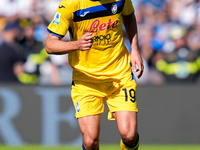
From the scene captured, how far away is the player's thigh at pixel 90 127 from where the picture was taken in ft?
14.9

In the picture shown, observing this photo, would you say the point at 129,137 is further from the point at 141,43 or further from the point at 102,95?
the point at 141,43

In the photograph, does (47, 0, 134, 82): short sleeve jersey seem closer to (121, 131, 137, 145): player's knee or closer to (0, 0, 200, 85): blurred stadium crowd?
(121, 131, 137, 145): player's knee

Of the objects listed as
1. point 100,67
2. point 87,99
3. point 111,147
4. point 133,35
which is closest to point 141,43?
point 111,147

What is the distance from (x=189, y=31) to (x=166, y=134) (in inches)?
98.2

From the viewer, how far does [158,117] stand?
7.52 meters

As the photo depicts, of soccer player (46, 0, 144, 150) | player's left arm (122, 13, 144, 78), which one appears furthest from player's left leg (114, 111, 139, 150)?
player's left arm (122, 13, 144, 78)

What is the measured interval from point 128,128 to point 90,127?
447mm

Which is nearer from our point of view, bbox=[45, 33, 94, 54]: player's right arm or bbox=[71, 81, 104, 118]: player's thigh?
bbox=[45, 33, 94, 54]: player's right arm

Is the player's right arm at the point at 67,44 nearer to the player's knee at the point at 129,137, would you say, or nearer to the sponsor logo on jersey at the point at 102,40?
the sponsor logo on jersey at the point at 102,40

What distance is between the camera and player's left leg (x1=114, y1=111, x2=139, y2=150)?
446 cm

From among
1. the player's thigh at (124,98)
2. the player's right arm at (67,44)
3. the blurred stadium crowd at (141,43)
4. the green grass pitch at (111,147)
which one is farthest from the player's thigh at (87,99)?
the blurred stadium crowd at (141,43)

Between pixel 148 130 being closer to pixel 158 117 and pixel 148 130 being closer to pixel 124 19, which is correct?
pixel 158 117

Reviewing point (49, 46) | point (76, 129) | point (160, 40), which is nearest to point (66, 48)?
point (49, 46)

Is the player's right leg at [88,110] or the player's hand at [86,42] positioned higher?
the player's hand at [86,42]
